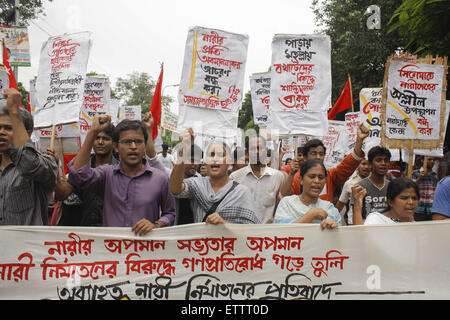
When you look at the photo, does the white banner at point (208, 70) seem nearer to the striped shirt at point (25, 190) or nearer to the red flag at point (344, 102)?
the striped shirt at point (25, 190)

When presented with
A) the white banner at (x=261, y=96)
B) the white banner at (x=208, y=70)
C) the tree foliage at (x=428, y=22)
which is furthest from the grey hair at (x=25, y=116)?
the tree foliage at (x=428, y=22)

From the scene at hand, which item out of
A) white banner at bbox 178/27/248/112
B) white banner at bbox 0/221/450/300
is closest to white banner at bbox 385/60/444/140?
white banner at bbox 178/27/248/112

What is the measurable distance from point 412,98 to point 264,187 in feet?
6.99

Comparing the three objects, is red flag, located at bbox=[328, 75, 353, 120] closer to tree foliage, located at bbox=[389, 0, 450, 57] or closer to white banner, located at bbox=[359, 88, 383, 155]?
white banner, located at bbox=[359, 88, 383, 155]

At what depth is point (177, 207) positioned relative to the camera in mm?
3807

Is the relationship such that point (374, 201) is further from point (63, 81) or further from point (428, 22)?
point (428, 22)

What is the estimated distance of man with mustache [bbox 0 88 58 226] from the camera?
8.70 ft

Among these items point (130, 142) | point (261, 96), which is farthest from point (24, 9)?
point (130, 142)

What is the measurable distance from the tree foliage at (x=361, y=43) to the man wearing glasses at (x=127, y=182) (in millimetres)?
13733

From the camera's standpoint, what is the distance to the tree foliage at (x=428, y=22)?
22.2 ft

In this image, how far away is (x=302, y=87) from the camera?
16.0ft

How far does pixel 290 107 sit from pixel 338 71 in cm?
1546
